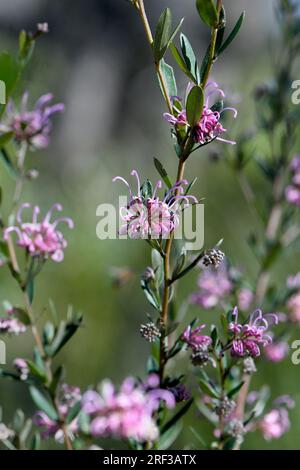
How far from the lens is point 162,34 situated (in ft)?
1.95

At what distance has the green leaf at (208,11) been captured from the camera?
582mm

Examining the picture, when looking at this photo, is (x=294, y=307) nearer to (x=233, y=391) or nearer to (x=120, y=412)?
(x=233, y=391)

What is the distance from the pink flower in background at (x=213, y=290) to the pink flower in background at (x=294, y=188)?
16cm

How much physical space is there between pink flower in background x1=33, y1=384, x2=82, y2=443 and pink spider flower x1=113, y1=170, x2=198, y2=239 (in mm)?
215

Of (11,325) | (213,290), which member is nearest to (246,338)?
(11,325)

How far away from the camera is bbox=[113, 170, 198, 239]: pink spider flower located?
1.98 feet

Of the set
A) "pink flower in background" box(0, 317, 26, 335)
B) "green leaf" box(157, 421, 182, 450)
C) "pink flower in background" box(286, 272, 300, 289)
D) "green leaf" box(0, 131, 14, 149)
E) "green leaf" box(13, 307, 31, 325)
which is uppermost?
"green leaf" box(0, 131, 14, 149)

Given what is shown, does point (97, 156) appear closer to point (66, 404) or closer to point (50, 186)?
point (50, 186)

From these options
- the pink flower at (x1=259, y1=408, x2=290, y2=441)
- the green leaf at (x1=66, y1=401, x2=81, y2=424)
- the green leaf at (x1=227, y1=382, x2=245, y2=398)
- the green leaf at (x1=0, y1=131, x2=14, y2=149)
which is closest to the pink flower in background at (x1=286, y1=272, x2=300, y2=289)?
the pink flower at (x1=259, y1=408, x2=290, y2=441)

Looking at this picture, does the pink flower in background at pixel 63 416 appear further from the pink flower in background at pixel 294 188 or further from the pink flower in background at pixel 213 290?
the pink flower in background at pixel 294 188

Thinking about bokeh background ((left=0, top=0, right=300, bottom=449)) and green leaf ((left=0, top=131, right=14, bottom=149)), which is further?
bokeh background ((left=0, top=0, right=300, bottom=449))

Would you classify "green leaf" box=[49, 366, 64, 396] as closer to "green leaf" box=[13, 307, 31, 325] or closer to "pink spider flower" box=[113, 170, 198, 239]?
→ "green leaf" box=[13, 307, 31, 325]

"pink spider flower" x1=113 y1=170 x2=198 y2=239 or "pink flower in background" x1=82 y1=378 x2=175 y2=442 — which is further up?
"pink spider flower" x1=113 y1=170 x2=198 y2=239

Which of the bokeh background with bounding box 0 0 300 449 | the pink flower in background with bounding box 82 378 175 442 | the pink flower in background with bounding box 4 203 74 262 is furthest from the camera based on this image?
the bokeh background with bounding box 0 0 300 449
